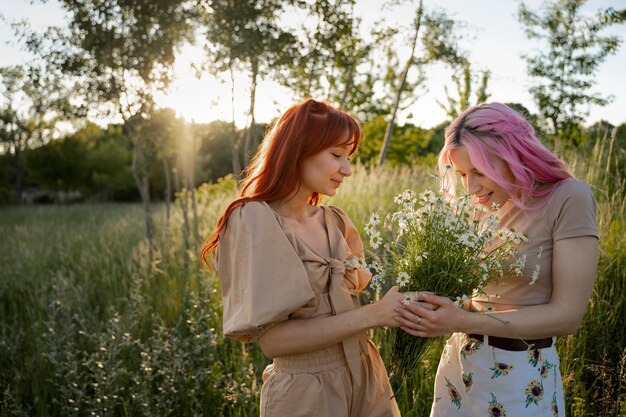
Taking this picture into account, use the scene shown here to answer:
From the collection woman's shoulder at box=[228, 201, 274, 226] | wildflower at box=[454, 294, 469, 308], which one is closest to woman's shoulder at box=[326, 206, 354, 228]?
woman's shoulder at box=[228, 201, 274, 226]

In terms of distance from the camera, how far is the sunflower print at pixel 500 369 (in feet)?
7.30

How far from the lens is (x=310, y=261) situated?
222 cm

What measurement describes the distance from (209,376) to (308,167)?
9.12 ft

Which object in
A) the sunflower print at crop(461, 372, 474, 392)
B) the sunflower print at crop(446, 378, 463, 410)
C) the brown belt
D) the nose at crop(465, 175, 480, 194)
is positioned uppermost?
the nose at crop(465, 175, 480, 194)

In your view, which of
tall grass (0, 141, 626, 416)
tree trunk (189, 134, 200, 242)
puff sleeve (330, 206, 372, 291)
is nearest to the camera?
puff sleeve (330, 206, 372, 291)

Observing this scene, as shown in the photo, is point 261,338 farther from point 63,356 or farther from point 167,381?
point 63,356

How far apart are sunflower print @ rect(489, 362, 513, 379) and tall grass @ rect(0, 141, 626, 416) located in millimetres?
371

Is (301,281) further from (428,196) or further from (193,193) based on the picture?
(193,193)

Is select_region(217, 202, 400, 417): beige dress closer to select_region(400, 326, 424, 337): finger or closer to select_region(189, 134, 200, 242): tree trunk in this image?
Answer: select_region(400, 326, 424, 337): finger

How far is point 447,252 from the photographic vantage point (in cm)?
207

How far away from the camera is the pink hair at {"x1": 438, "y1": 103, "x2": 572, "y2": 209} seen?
2.22 metres

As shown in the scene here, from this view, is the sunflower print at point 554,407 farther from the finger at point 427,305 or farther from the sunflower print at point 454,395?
the finger at point 427,305

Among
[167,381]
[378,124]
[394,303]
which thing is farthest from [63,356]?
[378,124]

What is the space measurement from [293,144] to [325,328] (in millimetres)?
708
